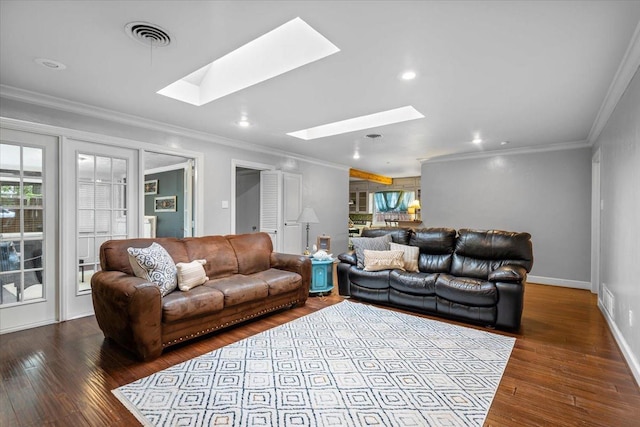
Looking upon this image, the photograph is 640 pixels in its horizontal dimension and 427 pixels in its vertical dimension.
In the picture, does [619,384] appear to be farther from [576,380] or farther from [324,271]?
[324,271]

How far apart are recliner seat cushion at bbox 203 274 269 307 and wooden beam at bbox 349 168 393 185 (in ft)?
18.2

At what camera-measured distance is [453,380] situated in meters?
2.34

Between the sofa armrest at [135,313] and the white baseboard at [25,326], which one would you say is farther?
the white baseboard at [25,326]

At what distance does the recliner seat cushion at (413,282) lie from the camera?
3762 mm

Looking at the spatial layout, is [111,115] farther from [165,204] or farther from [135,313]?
[165,204]

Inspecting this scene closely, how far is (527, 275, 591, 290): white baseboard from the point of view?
17.3 ft

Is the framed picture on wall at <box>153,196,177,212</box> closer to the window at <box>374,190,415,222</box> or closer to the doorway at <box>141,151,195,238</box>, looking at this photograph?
the doorway at <box>141,151,195,238</box>

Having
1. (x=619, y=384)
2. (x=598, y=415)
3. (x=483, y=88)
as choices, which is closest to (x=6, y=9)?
(x=483, y=88)

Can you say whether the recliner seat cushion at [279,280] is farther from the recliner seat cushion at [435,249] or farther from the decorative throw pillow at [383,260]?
the recliner seat cushion at [435,249]

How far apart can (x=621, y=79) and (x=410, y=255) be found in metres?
2.71

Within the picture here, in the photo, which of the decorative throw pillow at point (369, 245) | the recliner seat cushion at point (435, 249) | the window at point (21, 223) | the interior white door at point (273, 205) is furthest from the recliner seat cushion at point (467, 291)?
the window at point (21, 223)

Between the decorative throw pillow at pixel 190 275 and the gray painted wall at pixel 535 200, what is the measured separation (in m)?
5.22

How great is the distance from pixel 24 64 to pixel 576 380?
4.98 meters

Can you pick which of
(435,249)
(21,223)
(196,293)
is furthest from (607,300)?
(21,223)
